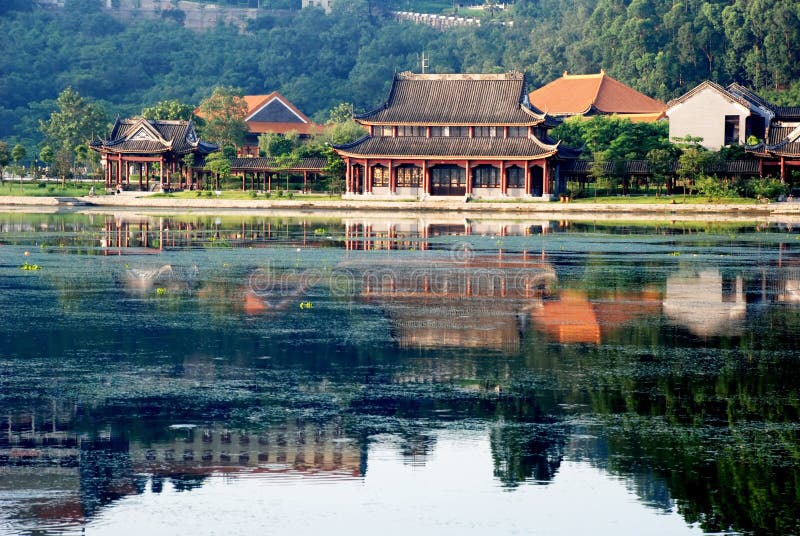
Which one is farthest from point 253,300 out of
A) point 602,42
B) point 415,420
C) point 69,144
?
point 602,42

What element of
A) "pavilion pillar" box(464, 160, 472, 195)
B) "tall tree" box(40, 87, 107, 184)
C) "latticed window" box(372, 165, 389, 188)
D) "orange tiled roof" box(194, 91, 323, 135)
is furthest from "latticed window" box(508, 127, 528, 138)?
"tall tree" box(40, 87, 107, 184)

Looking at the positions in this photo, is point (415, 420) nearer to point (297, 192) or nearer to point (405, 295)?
point (405, 295)

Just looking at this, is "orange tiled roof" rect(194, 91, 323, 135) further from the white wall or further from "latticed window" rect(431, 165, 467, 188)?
the white wall

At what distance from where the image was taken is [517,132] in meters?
95.4

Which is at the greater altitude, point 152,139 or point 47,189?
point 152,139

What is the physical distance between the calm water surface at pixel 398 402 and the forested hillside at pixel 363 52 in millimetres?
101354

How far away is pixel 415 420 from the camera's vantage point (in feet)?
55.9

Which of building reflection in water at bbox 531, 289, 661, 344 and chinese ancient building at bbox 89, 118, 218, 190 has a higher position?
chinese ancient building at bbox 89, 118, 218, 190

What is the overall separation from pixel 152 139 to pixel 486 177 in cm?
2891

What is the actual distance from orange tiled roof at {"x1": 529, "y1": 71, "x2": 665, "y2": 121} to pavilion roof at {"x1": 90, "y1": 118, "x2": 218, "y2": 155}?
38082mm

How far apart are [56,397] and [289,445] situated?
181 inches

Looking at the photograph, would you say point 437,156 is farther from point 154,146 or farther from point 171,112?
point 171,112

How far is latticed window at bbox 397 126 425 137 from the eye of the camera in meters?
98.3

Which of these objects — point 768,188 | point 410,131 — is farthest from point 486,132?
point 768,188
